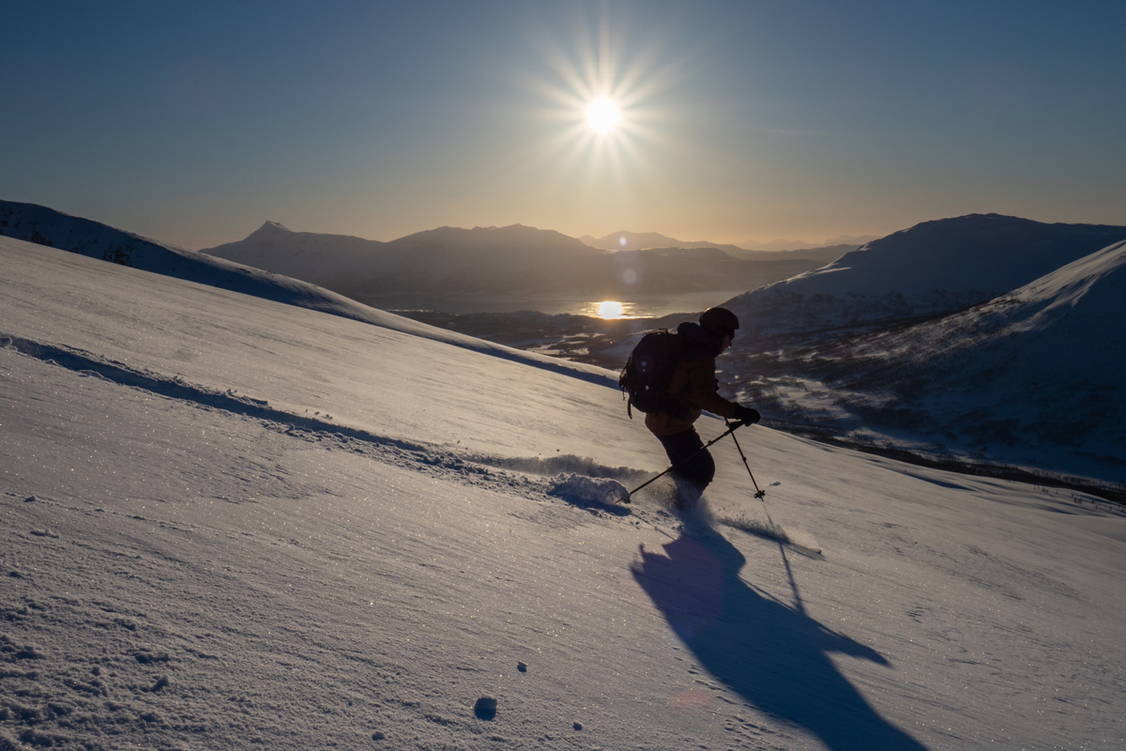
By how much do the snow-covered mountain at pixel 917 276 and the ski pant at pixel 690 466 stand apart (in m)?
47.0

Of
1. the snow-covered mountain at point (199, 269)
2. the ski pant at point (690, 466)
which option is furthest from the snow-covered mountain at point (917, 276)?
the ski pant at point (690, 466)

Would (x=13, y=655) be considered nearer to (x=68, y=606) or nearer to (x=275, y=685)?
(x=68, y=606)

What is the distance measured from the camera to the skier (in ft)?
16.1

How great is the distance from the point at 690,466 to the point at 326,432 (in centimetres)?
284

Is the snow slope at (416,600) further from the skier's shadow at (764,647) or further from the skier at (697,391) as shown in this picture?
the skier at (697,391)

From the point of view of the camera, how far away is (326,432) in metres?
4.22

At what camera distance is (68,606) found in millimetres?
1562

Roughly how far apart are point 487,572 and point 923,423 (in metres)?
31.4

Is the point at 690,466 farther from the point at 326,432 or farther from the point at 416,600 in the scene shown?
the point at 416,600

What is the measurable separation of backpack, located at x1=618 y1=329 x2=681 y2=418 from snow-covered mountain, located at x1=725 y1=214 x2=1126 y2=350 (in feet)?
155

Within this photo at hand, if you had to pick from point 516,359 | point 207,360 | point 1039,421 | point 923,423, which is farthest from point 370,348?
point 1039,421

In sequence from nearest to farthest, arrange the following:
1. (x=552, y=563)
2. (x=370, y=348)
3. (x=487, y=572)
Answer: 1. (x=487, y=572)
2. (x=552, y=563)
3. (x=370, y=348)

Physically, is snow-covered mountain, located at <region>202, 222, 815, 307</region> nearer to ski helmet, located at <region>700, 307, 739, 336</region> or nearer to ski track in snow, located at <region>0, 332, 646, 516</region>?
ski track in snow, located at <region>0, 332, 646, 516</region>

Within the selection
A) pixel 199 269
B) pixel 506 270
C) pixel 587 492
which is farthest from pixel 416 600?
pixel 506 270
